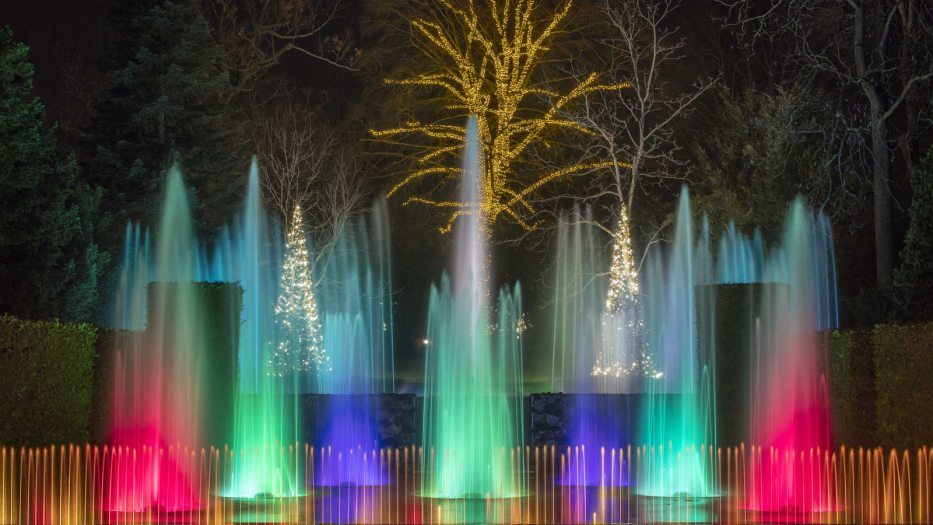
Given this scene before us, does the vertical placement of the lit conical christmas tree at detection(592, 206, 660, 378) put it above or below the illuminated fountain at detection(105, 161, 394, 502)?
above

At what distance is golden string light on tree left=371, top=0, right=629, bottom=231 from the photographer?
32.6m

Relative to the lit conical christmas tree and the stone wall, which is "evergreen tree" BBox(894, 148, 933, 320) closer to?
the lit conical christmas tree

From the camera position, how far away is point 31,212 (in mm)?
18969

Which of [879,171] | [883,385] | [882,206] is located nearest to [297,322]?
[882,206]

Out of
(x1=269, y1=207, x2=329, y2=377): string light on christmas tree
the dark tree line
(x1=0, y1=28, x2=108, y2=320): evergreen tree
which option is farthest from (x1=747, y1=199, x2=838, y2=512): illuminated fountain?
(x1=269, y1=207, x2=329, y2=377): string light on christmas tree

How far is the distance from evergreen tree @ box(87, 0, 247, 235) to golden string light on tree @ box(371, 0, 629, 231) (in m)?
6.85

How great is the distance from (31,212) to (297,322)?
→ 34.9 feet

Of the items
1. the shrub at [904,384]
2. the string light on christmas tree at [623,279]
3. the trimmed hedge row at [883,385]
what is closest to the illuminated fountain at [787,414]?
the trimmed hedge row at [883,385]

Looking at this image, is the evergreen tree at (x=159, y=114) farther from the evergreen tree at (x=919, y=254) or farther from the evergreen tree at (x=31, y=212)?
the evergreen tree at (x=919, y=254)

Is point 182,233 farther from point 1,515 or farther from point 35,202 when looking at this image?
point 1,515

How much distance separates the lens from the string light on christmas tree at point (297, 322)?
28.9m

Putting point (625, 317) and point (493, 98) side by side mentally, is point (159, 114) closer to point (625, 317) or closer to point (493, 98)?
point (493, 98)

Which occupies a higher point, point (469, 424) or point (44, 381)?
point (44, 381)

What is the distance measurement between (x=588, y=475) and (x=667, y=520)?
4018 millimetres
